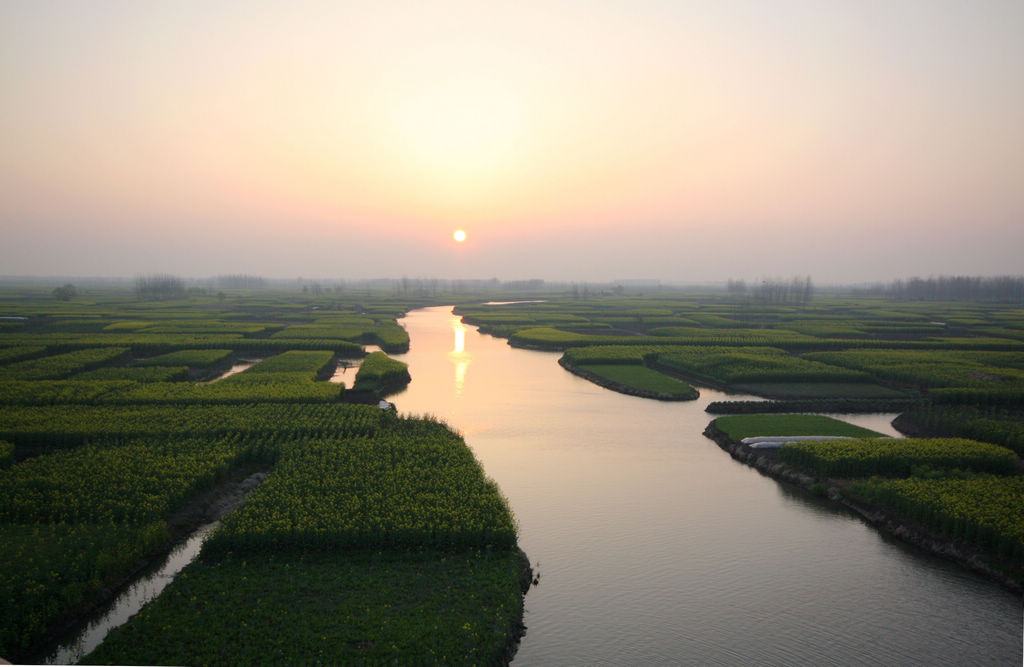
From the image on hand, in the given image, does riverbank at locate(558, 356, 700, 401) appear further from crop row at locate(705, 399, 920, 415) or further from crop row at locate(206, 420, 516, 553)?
crop row at locate(206, 420, 516, 553)

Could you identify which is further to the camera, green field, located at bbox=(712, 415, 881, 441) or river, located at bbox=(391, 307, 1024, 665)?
green field, located at bbox=(712, 415, 881, 441)

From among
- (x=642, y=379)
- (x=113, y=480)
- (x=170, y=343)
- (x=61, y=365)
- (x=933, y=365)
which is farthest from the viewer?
(x=170, y=343)

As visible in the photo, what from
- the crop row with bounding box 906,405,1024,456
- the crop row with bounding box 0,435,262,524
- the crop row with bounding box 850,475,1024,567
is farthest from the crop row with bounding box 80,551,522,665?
the crop row with bounding box 906,405,1024,456

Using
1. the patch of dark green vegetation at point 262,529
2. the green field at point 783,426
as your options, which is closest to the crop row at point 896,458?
the green field at point 783,426

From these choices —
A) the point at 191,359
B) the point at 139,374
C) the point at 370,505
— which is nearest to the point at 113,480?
the point at 370,505

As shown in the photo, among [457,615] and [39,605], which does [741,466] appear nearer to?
[457,615]

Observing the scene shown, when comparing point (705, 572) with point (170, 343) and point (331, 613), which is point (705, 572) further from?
point (170, 343)

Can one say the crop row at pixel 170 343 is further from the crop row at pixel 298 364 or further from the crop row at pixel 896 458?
the crop row at pixel 896 458
